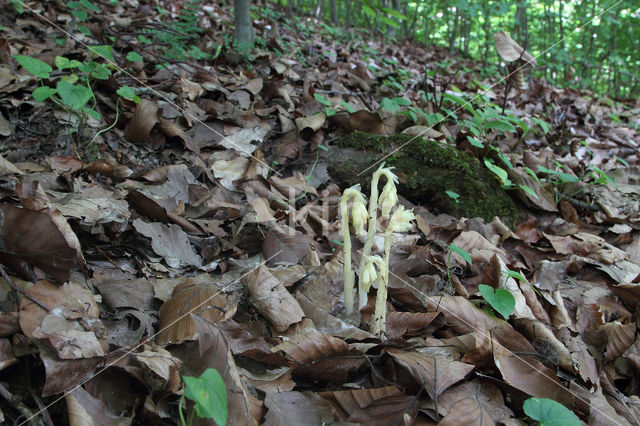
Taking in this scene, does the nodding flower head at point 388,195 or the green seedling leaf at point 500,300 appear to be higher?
the nodding flower head at point 388,195

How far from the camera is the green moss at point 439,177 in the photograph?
2.97m

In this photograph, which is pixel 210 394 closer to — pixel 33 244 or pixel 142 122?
pixel 33 244

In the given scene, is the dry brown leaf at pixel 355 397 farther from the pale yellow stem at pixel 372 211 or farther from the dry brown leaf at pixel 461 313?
the dry brown leaf at pixel 461 313

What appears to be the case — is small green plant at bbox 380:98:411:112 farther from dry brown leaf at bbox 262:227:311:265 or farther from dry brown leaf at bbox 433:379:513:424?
dry brown leaf at bbox 433:379:513:424

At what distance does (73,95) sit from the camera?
2266mm

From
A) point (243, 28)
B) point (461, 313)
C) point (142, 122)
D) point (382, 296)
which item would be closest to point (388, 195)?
point (382, 296)

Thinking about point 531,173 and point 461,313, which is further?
point 531,173

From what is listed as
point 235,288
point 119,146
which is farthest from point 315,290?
point 119,146

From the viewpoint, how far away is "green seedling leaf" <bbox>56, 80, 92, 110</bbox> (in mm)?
2234

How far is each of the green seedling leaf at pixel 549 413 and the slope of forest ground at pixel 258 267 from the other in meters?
0.12

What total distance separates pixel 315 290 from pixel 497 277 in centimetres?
93

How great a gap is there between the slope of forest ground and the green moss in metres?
0.05

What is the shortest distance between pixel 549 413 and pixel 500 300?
0.51 meters

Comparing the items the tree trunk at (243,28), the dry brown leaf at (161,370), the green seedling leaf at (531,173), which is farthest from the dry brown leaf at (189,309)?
the tree trunk at (243,28)
